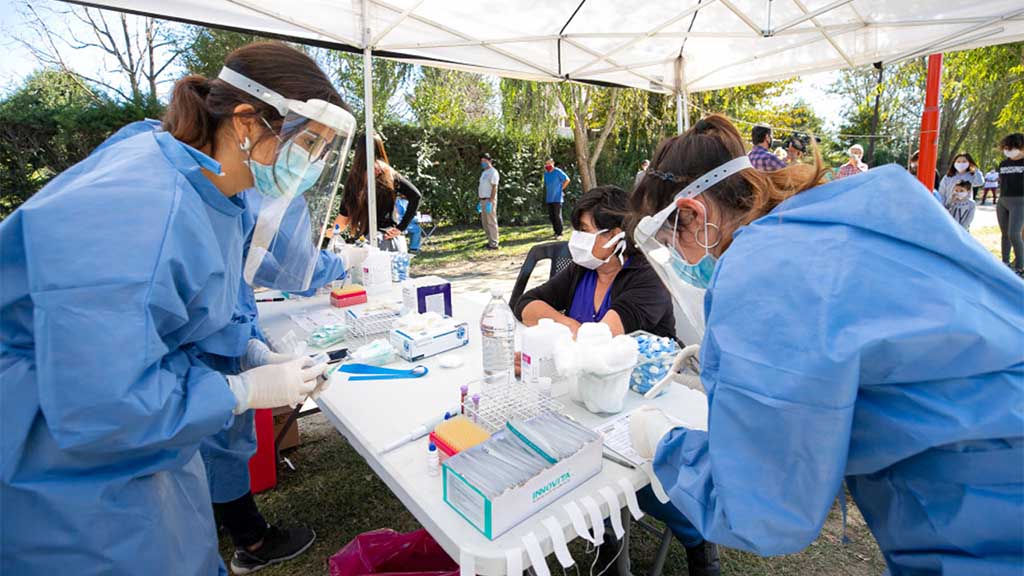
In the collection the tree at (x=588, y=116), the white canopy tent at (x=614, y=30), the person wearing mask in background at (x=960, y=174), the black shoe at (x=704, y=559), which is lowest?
the black shoe at (x=704, y=559)

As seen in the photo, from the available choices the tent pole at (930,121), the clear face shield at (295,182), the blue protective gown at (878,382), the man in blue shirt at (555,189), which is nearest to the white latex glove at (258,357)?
the clear face shield at (295,182)

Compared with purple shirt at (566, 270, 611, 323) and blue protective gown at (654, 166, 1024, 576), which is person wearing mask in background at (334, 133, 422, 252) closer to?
purple shirt at (566, 270, 611, 323)

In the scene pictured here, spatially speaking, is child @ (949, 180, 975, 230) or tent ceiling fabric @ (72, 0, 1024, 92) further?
child @ (949, 180, 975, 230)

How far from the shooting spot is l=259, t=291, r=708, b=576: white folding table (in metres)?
0.96

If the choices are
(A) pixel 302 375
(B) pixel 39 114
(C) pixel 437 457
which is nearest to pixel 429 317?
(A) pixel 302 375

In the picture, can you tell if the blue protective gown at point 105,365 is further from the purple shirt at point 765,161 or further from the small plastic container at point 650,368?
the purple shirt at point 765,161

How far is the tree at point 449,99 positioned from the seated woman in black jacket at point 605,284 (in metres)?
10.2

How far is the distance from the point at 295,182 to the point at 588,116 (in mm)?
14025

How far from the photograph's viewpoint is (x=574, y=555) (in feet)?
6.72

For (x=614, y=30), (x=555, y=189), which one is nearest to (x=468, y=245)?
(x=555, y=189)

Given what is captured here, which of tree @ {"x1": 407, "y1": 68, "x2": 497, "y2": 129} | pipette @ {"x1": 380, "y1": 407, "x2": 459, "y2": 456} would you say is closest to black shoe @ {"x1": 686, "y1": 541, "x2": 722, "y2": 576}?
pipette @ {"x1": 380, "y1": 407, "x2": 459, "y2": 456}

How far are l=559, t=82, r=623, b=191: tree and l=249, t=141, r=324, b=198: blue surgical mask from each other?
12.2m

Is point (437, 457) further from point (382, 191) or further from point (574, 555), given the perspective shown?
point (382, 191)

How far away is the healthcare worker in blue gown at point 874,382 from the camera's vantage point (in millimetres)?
728
